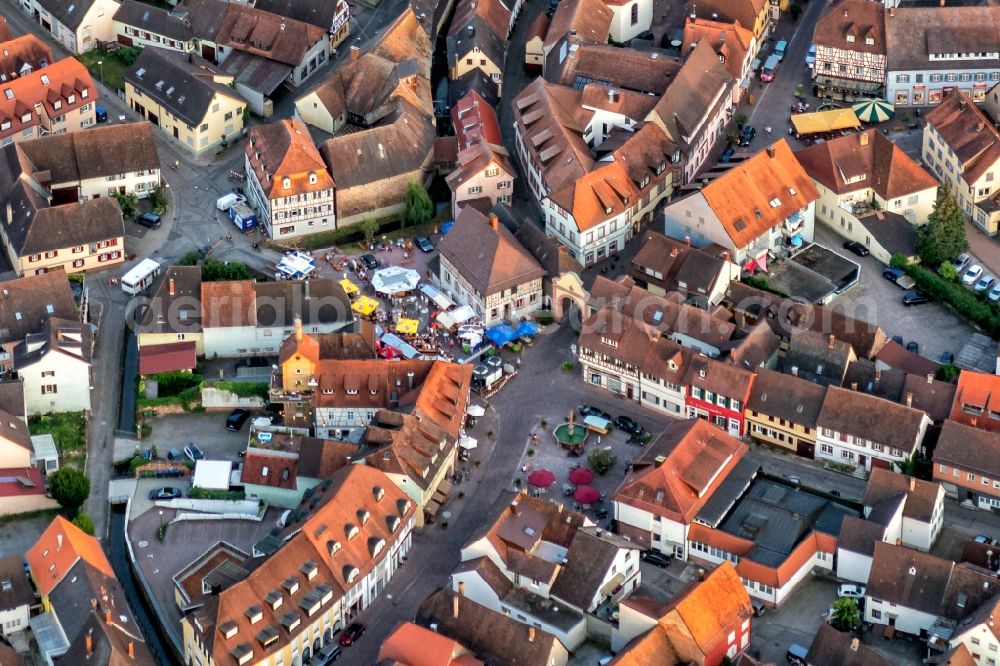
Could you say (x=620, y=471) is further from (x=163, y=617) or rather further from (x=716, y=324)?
(x=163, y=617)

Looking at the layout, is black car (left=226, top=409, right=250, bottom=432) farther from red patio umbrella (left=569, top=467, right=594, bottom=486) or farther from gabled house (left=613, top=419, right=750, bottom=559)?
gabled house (left=613, top=419, right=750, bottom=559)

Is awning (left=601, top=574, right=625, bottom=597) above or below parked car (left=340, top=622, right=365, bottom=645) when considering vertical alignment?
above

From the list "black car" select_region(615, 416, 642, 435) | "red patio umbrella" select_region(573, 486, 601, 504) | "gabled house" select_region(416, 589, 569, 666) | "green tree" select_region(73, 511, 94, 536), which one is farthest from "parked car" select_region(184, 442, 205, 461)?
"black car" select_region(615, 416, 642, 435)

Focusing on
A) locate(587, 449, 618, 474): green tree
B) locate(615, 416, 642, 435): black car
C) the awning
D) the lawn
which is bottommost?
the lawn

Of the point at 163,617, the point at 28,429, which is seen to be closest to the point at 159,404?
the point at 28,429

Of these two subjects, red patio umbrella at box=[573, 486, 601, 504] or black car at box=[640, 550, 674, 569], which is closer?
black car at box=[640, 550, 674, 569]

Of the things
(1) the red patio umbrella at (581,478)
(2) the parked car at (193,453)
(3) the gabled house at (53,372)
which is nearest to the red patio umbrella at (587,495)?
(1) the red patio umbrella at (581,478)
